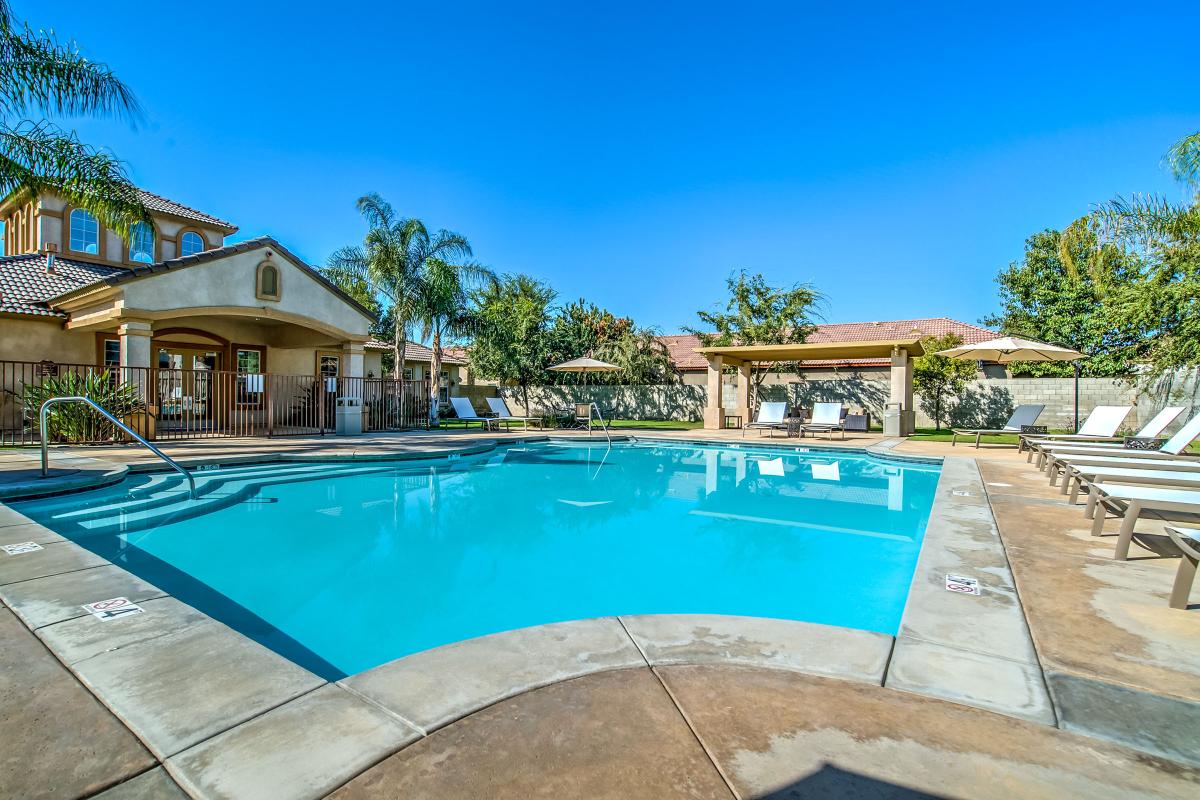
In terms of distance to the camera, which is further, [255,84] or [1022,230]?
[1022,230]

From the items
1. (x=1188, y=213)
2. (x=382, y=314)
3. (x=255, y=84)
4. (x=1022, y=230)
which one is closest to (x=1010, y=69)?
(x=1188, y=213)

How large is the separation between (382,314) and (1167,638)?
3252cm

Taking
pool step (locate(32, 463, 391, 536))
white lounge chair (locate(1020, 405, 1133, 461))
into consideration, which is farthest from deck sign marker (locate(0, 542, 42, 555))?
white lounge chair (locate(1020, 405, 1133, 461))

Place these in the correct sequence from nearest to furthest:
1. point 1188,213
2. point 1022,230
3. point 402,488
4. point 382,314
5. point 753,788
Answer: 1. point 753,788
2. point 402,488
3. point 1188,213
4. point 1022,230
5. point 382,314

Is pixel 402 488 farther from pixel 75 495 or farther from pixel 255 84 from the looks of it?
pixel 255 84

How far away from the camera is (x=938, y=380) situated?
2217 centimetres

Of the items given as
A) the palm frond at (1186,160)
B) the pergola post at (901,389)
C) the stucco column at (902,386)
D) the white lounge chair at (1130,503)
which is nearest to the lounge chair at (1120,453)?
the white lounge chair at (1130,503)

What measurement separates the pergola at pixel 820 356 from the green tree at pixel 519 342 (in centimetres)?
948

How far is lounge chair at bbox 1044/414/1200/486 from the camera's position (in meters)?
7.62

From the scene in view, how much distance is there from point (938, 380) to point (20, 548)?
24.9 meters

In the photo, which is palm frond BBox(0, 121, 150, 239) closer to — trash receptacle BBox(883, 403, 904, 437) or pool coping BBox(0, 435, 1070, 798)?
pool coping BBox(0, 435, 1070, 798)

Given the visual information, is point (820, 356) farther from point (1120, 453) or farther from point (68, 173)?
point (68, 173)

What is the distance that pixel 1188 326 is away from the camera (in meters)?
15.4

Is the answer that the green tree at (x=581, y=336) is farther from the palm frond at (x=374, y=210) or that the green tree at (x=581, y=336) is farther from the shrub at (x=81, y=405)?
the shrub at (x=81, y=405)
